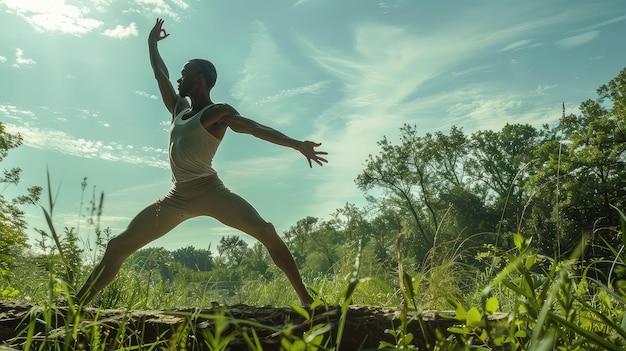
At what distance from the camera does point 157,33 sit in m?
7.02

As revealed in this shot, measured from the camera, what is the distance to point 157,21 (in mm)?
7113

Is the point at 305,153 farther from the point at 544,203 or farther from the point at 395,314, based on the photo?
the point at 544,203

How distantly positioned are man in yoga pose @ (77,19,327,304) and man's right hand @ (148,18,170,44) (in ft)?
6.74

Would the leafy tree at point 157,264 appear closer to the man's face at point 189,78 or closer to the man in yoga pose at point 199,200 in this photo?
the man in yoga pose at point 199,200

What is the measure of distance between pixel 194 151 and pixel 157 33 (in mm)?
2966

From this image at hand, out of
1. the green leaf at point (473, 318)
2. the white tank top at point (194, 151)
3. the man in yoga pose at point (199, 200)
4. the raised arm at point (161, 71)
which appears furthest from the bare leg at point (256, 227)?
the green leaf at point (473, 318)

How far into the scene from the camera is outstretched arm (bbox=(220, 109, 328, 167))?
3895 millimetres

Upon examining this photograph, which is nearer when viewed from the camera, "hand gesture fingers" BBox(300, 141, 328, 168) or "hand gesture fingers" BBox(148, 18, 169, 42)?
"hand gesture fingers" BBox(300, 141, 328, 168)

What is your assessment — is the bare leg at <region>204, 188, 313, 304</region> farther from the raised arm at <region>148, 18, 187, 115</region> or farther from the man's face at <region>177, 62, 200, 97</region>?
the raised arm at <region>148, 18, 187, 115</region>

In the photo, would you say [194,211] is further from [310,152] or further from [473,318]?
[473,318]

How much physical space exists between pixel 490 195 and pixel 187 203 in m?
37.3

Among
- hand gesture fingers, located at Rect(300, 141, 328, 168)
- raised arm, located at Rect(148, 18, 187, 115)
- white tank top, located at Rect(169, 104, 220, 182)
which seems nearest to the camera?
hand gesture fingers, located at Rect(300, 141, 328, 168)

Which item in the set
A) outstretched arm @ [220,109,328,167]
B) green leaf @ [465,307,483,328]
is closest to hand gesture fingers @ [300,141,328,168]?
outstretched arm @ [220,109,328,167]

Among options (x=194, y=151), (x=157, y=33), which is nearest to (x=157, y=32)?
(x=157, y=33)
